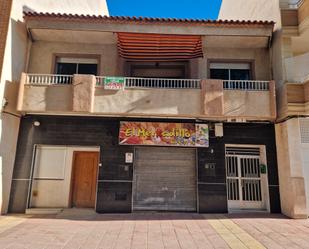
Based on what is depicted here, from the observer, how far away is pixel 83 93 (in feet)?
28.4

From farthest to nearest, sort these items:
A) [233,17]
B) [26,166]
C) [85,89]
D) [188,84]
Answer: [233,17] → [188,84] → [26,166] → [85,89]

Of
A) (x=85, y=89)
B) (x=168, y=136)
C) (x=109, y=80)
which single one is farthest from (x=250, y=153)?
(x=85, y=89)

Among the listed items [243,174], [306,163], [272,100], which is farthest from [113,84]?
[306,163]


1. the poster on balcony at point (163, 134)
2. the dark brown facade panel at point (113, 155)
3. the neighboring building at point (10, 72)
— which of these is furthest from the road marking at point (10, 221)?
the poster on balcony at point (163, 134)

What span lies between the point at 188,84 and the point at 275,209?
6.36 metres

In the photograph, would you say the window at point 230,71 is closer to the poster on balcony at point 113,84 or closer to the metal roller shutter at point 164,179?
the metal roller shutter at point 164,179

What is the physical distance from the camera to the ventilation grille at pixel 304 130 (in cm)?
880

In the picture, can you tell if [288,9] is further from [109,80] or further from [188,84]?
[109,80]

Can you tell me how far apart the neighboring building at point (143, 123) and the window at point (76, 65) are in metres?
0.05

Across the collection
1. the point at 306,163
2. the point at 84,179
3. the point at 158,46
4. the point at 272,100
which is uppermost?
the point at 158,46

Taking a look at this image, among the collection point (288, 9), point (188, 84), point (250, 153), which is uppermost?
point (288, 9)

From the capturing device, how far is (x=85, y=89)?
866 centimetres

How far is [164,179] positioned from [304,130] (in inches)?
235

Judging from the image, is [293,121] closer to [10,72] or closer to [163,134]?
[163,134]
